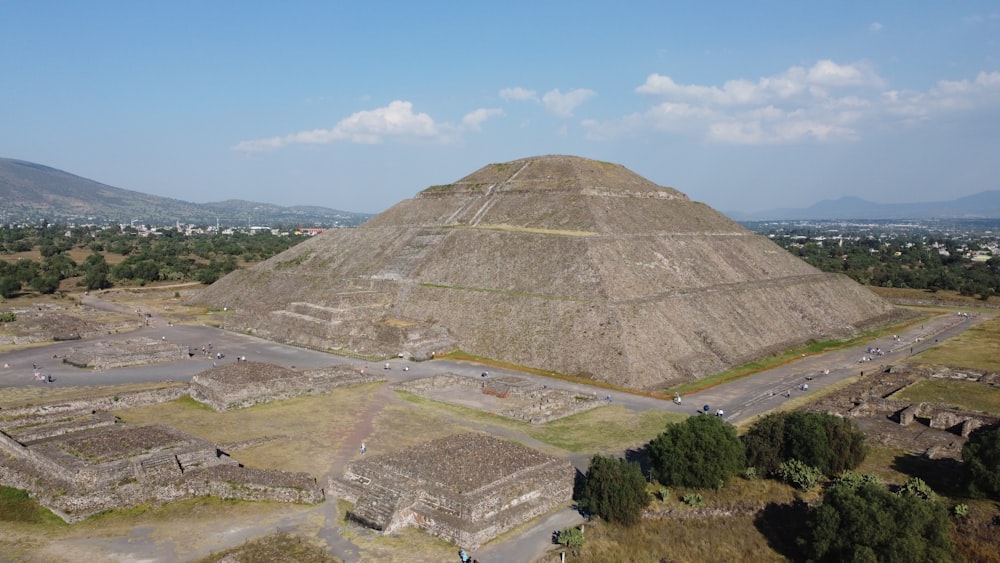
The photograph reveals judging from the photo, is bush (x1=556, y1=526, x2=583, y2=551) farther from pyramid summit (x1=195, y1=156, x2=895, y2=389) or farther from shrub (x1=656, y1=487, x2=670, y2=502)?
pyramid summit (x1=195, y1=156, x2=895, y2=389)

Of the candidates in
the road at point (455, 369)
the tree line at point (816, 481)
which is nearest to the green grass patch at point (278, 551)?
the road at point (455, 369)

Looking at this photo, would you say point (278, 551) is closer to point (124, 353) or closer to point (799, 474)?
point (799, 474)

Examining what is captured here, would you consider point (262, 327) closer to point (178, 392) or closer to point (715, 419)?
point (178, 392)

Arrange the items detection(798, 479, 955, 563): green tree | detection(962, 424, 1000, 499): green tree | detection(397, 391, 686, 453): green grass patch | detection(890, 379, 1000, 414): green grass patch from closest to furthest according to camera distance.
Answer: detection(798, 479, 955, 563): green tree → detection(962, 424, 1000, 499): green tree → detection(397, 391, 686, 453): green grass patch → detection(890, 379, 1000, 414): green grass patch

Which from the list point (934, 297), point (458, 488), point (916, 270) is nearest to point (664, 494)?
point (458, 488)

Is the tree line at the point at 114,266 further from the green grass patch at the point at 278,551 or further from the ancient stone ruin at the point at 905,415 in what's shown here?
the ancient stone ruin at the point at 905,415

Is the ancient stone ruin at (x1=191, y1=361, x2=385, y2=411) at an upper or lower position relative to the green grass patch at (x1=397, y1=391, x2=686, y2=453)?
upper

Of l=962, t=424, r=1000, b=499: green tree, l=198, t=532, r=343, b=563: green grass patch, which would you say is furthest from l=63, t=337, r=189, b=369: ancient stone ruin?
l=962, t=424, r=1000, b=499: green tree
